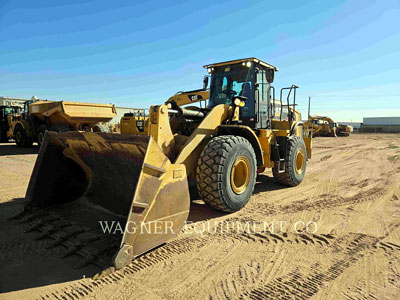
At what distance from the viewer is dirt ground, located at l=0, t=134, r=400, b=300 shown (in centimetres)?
242

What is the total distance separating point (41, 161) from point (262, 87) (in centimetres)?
431

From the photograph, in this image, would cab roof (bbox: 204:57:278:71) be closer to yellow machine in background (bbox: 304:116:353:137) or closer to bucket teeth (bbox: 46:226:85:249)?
bucket teeth (bbox: 46:226:85:249)

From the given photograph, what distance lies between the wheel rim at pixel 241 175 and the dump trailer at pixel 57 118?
→ 973 centimetres

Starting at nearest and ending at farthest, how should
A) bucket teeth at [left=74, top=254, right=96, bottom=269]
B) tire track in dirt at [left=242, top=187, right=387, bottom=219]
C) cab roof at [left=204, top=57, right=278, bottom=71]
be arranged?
bucket teeth at [left=74, top=254, right=96, bottom=269] < tire track in dirt at [left=242, top=187, right=387, bottom=219] < cab roof at [left=204, top=57, right=278, bottom=71]

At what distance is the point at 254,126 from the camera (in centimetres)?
562

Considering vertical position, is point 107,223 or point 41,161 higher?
point 41,161

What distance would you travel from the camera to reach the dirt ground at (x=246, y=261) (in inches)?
95.3

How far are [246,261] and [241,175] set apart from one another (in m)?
1.87

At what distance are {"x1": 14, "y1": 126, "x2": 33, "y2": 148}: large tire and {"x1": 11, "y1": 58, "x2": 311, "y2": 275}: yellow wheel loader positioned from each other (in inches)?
461

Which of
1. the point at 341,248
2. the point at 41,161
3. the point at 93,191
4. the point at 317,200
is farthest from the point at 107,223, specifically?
the point at 317,200

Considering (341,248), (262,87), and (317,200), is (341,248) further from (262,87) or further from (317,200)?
(262,87)

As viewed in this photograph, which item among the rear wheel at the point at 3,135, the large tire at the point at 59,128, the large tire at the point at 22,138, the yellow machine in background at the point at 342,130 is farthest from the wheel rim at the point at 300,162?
the yellow machine in background at the point at 342,130

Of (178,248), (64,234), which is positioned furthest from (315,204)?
(64,234)

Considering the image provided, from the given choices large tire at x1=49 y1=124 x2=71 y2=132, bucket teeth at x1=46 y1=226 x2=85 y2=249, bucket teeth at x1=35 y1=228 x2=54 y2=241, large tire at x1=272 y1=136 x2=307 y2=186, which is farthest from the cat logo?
large tire at x1=49 y1=124 x2=71 y2=132
